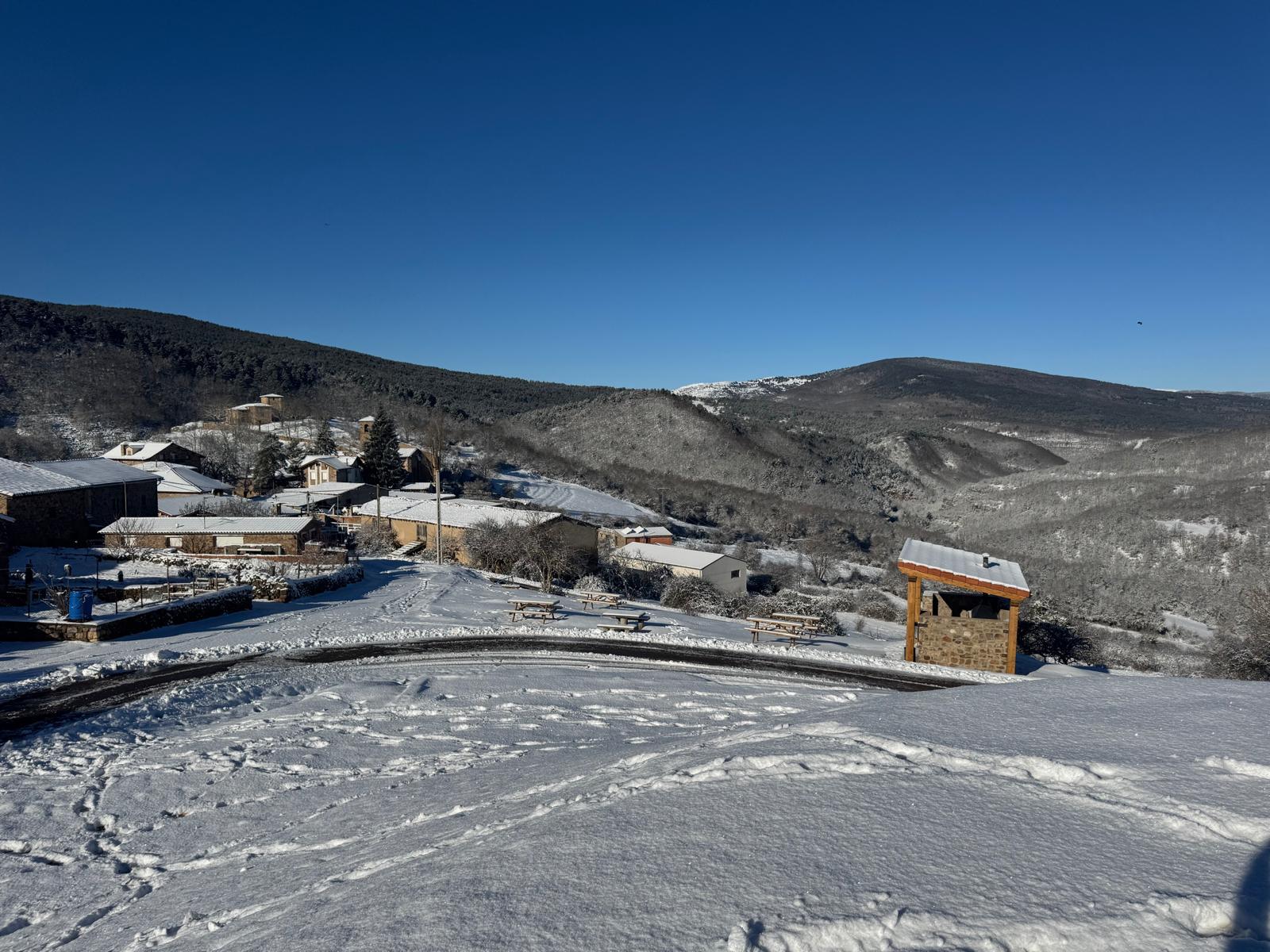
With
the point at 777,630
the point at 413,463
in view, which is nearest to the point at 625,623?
the point at 777,630

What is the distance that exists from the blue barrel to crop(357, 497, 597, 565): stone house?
58.0 ft

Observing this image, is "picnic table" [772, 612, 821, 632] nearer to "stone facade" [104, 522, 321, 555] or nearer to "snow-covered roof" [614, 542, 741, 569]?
"snow-covered roof" [614, 542, 741, 569]

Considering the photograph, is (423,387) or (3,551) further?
(423,387)

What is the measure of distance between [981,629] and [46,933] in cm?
1869

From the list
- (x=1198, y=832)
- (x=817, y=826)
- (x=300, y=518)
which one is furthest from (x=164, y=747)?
(x=300, y=518)

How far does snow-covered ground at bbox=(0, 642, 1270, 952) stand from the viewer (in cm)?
385

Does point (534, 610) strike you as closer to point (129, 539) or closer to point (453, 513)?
point (453, 513)

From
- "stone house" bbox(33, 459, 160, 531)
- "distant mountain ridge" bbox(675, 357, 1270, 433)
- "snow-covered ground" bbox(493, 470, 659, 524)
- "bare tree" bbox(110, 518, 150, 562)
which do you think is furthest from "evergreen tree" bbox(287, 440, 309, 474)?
"distant mountain ridge" bbox(675, 357, 1270, 433)

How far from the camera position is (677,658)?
57.3 feet

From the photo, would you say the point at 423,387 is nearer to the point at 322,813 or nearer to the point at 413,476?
the point at 413,476

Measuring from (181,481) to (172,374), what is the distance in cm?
6077

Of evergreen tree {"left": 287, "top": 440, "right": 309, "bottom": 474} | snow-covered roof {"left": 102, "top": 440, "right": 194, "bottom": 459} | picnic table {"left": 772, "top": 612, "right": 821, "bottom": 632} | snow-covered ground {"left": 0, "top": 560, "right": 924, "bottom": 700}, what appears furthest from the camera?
evergreen tree {"left": 287, "top": 440, "right": 309, "bottom": 474}

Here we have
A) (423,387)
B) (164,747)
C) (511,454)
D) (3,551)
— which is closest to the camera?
(164,747)

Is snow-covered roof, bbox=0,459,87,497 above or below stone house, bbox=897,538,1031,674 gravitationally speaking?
above
